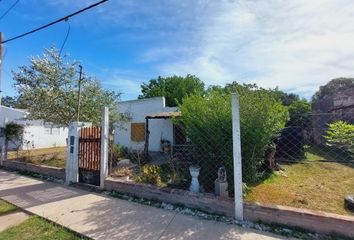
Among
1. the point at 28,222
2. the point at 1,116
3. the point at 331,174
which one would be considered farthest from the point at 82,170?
the point at 1,116

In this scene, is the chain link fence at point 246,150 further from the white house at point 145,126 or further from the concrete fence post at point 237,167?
the white house at point 145,126

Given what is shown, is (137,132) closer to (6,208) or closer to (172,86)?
(6,208)

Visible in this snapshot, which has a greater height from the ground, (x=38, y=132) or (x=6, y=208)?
(x=38, y=132)

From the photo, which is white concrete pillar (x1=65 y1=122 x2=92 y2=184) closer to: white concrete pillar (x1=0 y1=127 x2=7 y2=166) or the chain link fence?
the chain link fence

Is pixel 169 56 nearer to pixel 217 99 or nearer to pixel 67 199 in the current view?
pixel 217 99

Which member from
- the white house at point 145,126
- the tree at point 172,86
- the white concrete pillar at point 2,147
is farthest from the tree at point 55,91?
the tree at point 172,86

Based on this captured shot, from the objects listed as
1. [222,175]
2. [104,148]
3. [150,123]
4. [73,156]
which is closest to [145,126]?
[150,123]

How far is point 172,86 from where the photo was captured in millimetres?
29062

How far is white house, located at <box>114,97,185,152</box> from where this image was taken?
51.4ft

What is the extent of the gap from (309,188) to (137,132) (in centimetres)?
1203

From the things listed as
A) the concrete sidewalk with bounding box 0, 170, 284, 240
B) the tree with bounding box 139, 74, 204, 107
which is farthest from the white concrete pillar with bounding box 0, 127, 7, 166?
the tree with bounding box 139, 74, 204, 107

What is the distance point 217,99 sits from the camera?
18.9 feet

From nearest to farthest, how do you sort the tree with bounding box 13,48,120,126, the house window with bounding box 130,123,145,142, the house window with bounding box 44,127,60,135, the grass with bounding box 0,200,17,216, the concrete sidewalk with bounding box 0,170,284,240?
the concrete sidewalk with bounding box 0,170,284,240 < the grass with bounding box 0,200,17,216 < the tree with bounding box 13,48,120,126 < the house window with bounding box 130,123,145,142 < the house window with bounding box 44,127,60,135

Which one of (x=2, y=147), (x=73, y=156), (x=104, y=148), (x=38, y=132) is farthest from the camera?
(x=38, y=132)
